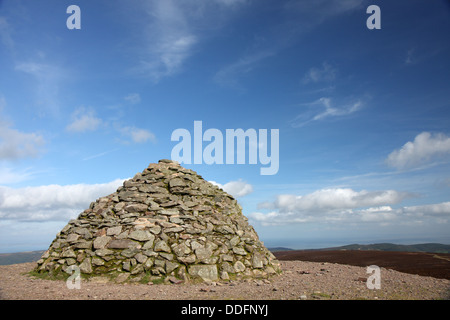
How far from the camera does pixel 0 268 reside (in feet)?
58.2

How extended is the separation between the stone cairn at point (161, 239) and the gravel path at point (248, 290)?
81cm

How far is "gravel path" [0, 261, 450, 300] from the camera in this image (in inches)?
383

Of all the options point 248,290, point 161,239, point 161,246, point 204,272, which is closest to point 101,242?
point 161,239

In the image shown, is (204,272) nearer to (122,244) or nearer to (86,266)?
(122,244)

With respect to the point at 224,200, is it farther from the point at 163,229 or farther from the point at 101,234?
the point at 101,234

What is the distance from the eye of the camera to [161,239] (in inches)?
551

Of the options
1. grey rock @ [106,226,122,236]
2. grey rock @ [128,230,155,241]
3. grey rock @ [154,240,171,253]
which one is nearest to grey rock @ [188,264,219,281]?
grey rock @ [154,240,171,253]

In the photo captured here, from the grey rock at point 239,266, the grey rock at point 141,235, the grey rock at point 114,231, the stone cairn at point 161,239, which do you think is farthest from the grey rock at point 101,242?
the grey rock at point 239,266

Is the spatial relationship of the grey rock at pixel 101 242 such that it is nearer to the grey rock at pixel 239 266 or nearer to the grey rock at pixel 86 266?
the grey rock at pixel 86 266

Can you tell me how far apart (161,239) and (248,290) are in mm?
5301

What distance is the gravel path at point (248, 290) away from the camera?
9734 millimetres
